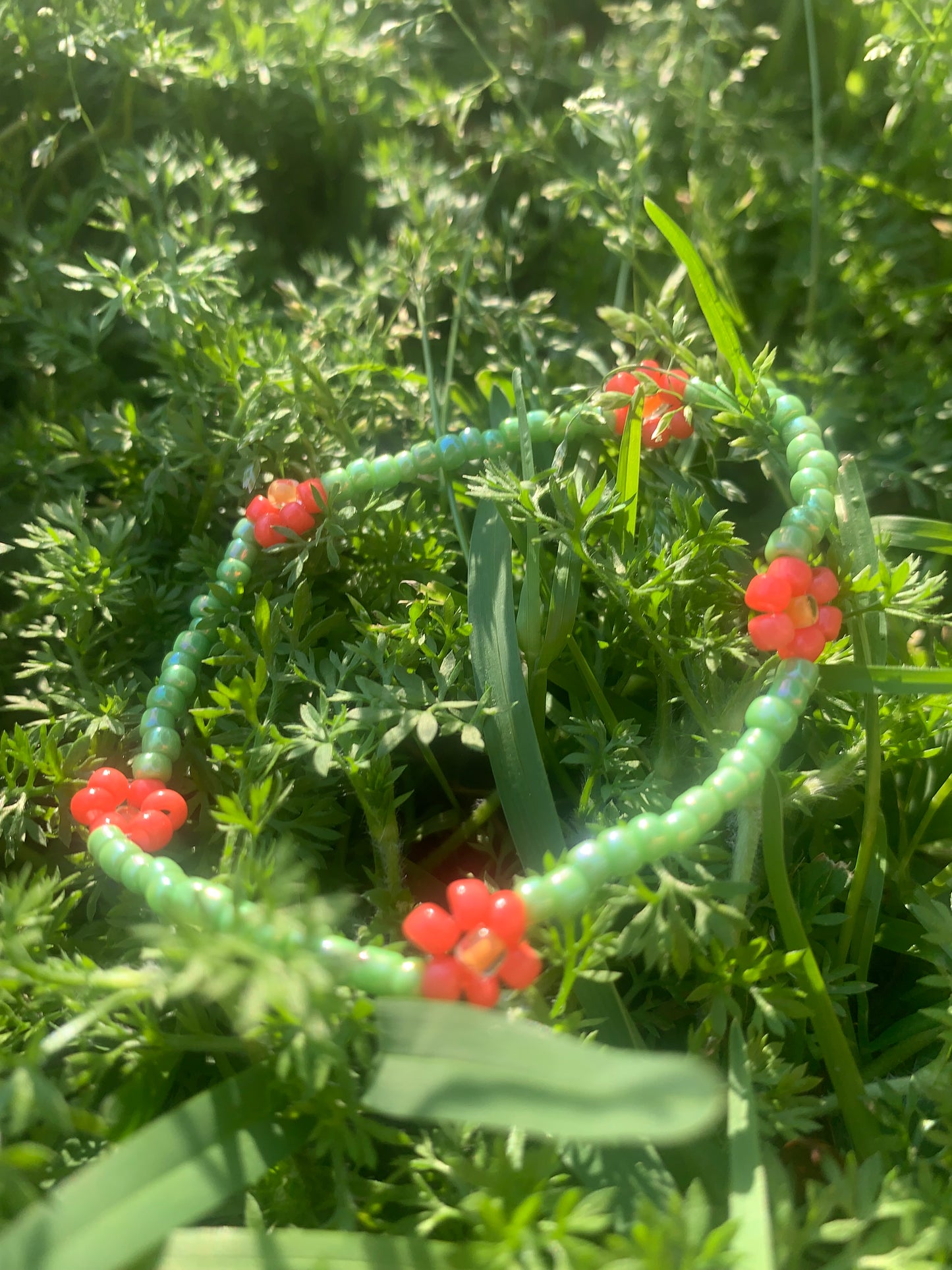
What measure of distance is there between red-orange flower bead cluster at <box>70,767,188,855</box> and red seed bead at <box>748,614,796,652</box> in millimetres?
522

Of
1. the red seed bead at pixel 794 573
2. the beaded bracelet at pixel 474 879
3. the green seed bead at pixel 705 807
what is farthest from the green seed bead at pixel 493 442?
the green seed bead at pixel 705 807

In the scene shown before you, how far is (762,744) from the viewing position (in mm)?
739

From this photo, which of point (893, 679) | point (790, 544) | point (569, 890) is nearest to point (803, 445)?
point (790, 544)

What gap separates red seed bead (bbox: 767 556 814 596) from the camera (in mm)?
781

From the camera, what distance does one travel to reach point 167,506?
1062 mm

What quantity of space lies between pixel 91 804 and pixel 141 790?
0.04m

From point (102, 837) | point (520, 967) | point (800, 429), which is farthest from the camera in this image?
point (800, 429)

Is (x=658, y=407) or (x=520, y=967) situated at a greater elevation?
(x=658, y=407)

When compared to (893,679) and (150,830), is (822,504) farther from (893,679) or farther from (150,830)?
(150,830)

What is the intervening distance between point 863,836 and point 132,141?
1205mm

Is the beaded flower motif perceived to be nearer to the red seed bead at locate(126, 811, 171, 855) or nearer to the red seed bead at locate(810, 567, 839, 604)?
the red seed bead at locate(126, 811, 171, 855)

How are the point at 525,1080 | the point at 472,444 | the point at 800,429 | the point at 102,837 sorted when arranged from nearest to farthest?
the point at 525,1080 < the point at 102,837 < the point at 800,429 < the point at 472,444

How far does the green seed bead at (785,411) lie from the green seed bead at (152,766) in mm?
659

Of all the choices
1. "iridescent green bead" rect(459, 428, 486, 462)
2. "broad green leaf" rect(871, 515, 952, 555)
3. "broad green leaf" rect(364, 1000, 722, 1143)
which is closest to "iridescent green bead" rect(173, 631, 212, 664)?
"iridescent green bead" rect(459, 428, 486, 462)
